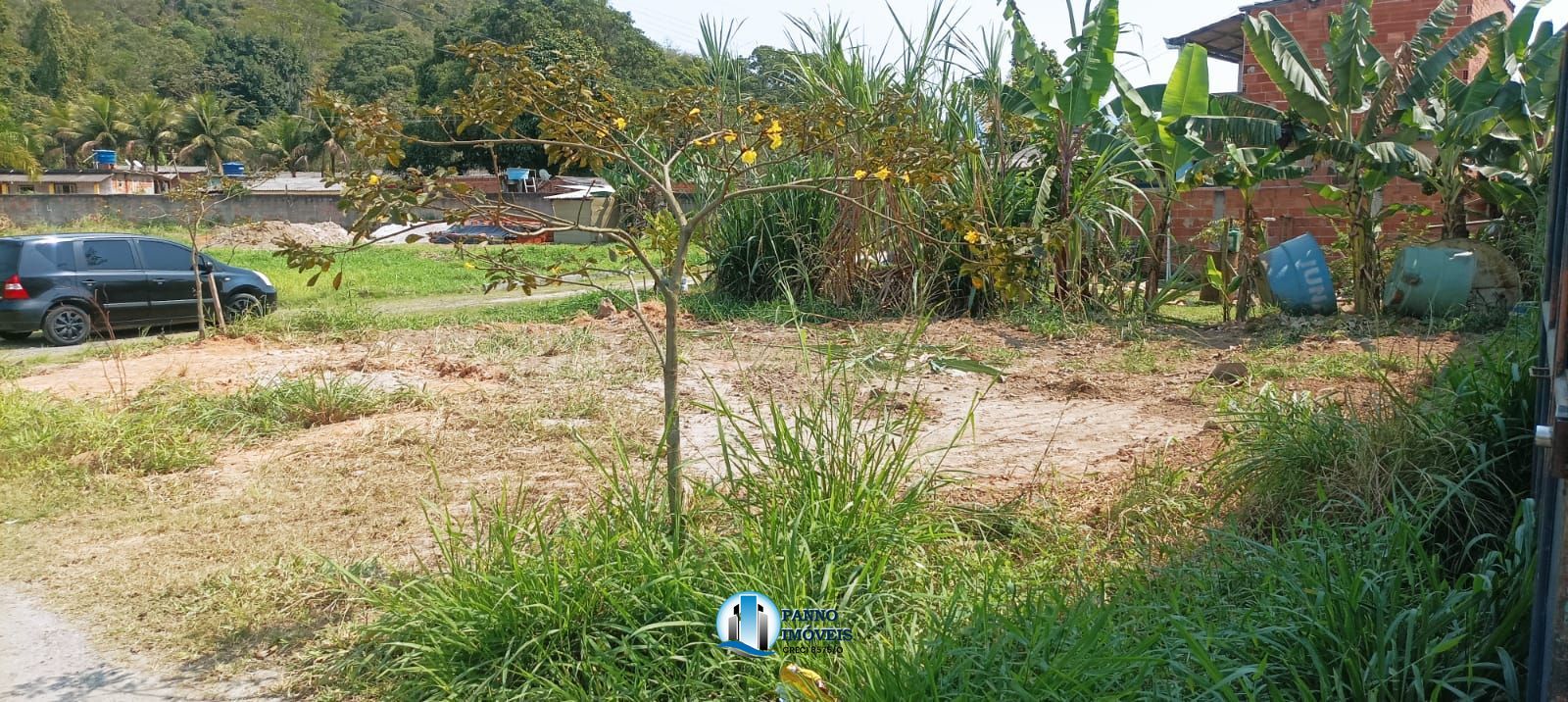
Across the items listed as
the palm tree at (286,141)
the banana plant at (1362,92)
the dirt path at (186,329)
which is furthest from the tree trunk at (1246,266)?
the palm tree at (286,141)

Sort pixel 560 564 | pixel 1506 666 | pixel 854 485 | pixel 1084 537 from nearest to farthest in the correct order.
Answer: pixel 1506 666, pixel 560 564, pixel 854 485, pixel 1084 537

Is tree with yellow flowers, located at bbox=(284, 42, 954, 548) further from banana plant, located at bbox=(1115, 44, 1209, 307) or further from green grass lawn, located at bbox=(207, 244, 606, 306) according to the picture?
green grass lawn, located at bbox=(207, 244, 606, 306)

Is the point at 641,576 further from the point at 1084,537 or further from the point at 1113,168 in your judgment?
the point at 1113,168

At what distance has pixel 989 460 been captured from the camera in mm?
5867

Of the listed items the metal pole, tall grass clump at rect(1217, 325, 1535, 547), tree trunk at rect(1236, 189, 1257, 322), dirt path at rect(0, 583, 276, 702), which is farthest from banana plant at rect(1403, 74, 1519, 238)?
dirt path at rect(0, 583, 276, 702)

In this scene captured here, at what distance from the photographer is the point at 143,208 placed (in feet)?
120

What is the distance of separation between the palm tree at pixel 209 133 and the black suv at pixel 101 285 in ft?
164

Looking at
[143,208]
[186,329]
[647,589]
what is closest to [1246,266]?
[647,589]

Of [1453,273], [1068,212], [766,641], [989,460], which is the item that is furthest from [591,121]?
[1453,273]

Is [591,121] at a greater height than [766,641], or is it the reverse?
[591,121]

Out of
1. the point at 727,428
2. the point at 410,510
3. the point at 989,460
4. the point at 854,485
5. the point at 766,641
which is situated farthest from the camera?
the point at 727,428

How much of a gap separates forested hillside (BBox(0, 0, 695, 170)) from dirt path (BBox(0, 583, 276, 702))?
120 ft

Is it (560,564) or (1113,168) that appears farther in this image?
(1113,168)

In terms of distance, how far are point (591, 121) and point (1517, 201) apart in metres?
10.5
